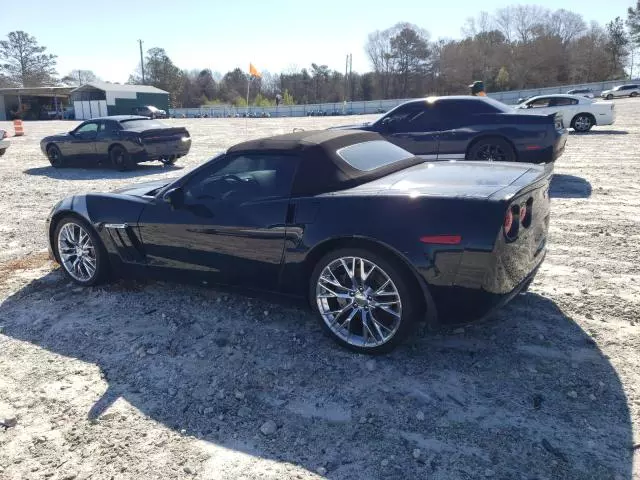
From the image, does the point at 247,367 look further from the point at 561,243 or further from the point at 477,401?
the point at 561,243

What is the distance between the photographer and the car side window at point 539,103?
16416mm

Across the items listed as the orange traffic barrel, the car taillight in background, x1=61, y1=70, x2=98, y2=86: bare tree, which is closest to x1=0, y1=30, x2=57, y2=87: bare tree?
x1=61, y1=70, x2=98, y2=86: bare tree

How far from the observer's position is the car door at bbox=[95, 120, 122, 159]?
43.0 feet

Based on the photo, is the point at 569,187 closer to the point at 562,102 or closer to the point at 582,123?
the point at 562,102

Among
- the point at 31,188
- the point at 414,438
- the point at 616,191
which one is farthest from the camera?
the point at 31,188

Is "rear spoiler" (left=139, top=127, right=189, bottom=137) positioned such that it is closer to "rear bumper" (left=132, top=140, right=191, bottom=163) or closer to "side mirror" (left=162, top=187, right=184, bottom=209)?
"rear bumper" (left=132, top=140, right=191, bottom=163)

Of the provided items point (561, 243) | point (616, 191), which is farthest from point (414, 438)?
point (616, 191)

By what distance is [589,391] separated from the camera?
296 cm

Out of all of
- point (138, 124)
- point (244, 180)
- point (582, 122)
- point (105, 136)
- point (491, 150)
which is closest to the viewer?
point (244, 180)

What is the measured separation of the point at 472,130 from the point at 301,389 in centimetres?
723

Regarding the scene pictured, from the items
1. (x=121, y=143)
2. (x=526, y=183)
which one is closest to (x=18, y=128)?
(x=121, y=143)

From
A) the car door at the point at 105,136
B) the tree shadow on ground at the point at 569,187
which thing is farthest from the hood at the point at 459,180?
the car door at the point at 105,136

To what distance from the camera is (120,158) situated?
1309 cm

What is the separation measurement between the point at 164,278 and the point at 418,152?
6438mm
